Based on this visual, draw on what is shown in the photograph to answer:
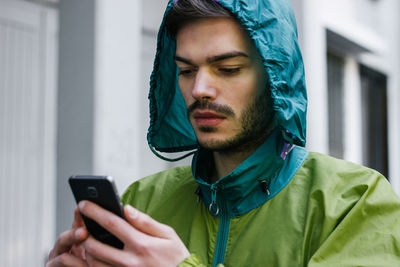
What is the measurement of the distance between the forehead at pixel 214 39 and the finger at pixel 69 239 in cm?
65

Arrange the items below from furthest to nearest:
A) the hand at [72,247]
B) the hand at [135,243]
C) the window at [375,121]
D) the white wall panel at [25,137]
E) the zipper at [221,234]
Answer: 1. the window at [375,121]
2. the white wall panel at [25,137]
3. the zipper at [221,234]
4. the hand at [72,247]
5. the hand at [135,243]

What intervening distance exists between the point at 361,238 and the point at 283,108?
46 cm

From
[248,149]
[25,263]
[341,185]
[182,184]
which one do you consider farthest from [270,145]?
[25,263]

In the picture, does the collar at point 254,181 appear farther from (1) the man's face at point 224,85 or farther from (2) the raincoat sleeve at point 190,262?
(2) the raincoat sleeve at point 190,262

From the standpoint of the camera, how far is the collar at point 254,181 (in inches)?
69.2

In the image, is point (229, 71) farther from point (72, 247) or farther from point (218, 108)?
point (72, 247)

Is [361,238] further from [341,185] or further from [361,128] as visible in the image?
[361,128]

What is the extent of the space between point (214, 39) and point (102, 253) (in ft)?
2.46

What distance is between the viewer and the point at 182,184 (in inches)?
81.3

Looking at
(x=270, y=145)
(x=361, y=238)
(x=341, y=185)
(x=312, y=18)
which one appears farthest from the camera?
(x=312, y=18)

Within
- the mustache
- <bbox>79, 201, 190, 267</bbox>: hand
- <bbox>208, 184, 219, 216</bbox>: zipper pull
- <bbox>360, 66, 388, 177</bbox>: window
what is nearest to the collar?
<bbox>208, 184, 219, 216</bbox>: zipper pull

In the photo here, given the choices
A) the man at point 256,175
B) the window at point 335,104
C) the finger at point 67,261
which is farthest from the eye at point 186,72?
the window at point 335,104

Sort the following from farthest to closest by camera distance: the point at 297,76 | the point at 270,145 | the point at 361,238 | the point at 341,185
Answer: the point at 297,76 < the point at 270,145 < the point at 341,185 < the point at 361,238

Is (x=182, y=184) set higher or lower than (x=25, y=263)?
higher
